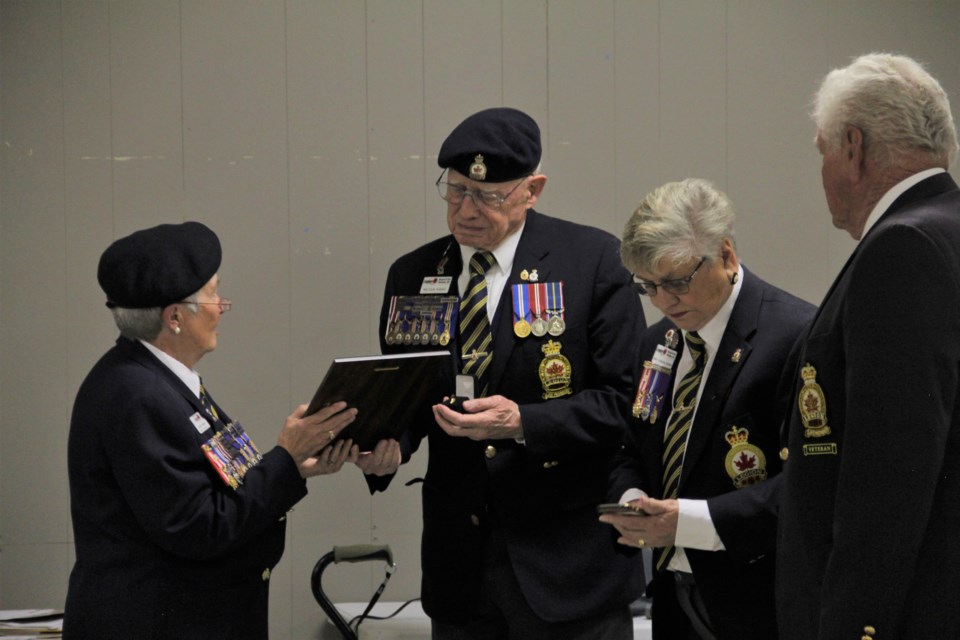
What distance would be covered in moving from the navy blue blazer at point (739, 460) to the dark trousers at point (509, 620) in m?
0.29

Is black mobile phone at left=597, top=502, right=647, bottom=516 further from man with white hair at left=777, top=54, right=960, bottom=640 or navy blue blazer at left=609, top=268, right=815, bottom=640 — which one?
man with white hair at left=777, top=54, right=960, bottom=640

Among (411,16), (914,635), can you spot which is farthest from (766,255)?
(914,635)

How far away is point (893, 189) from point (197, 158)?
2785 millimetres

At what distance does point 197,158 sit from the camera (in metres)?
3.98

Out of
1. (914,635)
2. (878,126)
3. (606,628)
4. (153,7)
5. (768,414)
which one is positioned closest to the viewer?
(914,635)

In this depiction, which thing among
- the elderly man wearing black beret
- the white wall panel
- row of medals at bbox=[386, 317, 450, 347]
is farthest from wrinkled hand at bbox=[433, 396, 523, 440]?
the white wall panel

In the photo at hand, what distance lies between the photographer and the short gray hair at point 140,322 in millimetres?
2625

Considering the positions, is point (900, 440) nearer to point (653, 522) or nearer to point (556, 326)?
point (653, 522)

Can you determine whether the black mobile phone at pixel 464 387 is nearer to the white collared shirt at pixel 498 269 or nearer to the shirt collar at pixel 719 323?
the white collared shirt at pixel 498 269

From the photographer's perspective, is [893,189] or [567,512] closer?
[893,189]

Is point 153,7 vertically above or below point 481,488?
above

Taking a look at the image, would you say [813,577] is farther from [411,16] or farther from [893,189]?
[411,16]

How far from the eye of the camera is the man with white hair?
1.59 metres

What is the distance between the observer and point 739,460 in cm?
232
